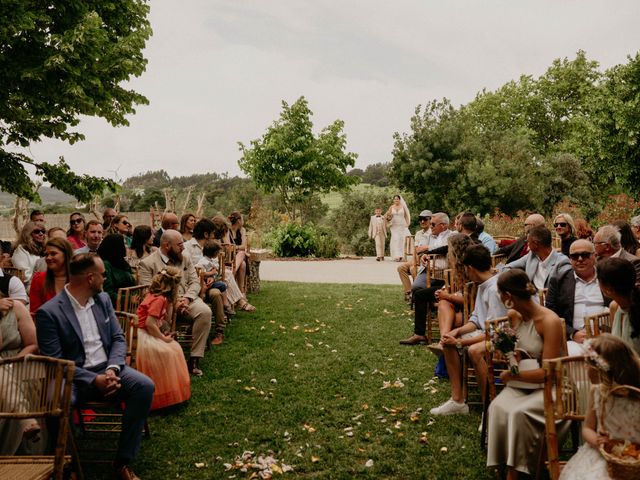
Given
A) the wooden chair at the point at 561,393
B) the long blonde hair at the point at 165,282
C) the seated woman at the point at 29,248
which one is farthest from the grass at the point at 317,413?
the seated woman at the point at 29,248

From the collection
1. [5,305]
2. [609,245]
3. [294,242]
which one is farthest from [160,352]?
[294,242]

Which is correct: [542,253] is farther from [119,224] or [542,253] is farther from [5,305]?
[119,224]

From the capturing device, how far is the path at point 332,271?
1414 centimetres

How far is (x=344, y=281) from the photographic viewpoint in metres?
13.8

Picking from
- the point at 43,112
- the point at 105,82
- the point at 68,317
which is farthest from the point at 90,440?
the point at 105,82

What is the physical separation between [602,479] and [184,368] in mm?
3870

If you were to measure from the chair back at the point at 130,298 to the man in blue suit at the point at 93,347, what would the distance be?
110 centimetres

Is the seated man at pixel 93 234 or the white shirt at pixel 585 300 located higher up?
the seated man at pixel 93 234

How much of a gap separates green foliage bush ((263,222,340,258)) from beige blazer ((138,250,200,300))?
501 inches

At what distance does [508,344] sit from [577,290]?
1.99 metres

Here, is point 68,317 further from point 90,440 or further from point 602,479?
point 602,479

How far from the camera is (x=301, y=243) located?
19.7 meters

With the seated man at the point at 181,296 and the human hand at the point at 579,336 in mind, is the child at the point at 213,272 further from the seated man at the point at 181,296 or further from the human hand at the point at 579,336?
the human hand at the point at 579,336

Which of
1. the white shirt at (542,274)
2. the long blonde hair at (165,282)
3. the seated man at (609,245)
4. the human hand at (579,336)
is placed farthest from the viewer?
the white shirt at (542,274)
